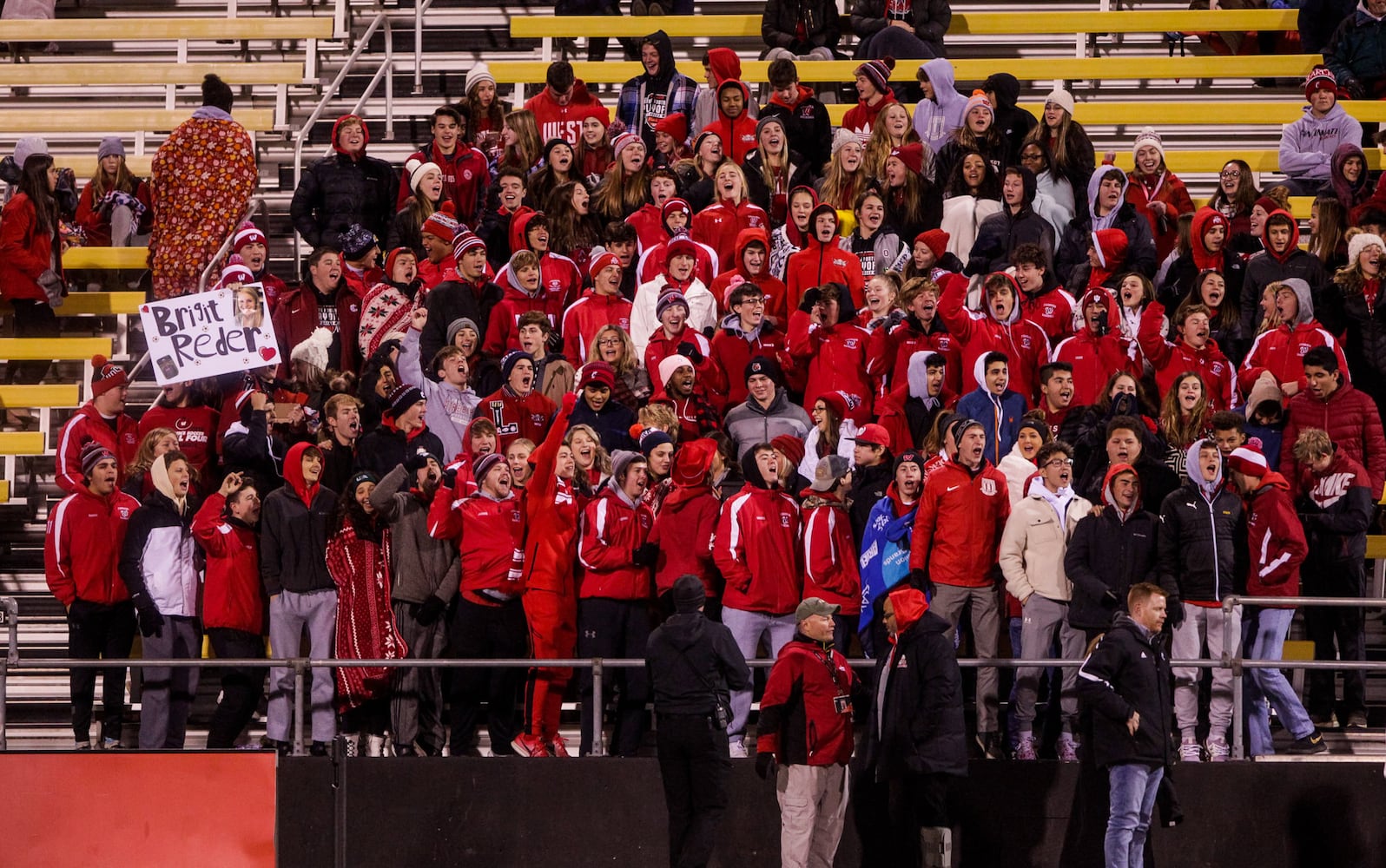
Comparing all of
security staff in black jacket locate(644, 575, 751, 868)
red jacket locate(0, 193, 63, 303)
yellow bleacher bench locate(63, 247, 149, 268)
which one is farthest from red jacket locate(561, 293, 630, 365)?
red jacket locate(0, 193, 63, 303)

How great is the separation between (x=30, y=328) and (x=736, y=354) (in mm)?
5932

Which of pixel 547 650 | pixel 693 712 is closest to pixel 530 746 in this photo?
pixel 547 650

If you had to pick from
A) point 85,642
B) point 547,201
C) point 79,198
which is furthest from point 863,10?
point 85,642

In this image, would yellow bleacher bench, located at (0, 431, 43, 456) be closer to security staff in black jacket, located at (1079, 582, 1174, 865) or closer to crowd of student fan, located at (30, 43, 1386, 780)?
crowd of student fan, located at (30, 43, 1386, 780)

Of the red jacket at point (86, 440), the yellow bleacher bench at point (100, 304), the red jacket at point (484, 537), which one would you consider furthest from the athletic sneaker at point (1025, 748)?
the yellow bleacher bench at point (100, 304)

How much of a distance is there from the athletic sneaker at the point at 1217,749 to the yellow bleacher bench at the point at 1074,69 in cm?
823

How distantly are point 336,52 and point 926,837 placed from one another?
435 inches

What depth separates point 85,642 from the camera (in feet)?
42.7

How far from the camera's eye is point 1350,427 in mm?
13188

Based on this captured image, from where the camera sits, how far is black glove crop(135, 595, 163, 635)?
41.5 ft

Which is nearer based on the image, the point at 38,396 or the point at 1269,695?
the point at 1269,695

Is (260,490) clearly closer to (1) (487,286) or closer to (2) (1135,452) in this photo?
(1) (487,286)

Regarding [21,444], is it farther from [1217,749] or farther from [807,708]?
[1217,749]

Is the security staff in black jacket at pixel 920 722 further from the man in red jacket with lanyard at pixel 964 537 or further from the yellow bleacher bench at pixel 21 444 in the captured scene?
the yellow bleacher bench at pixel 21 444
